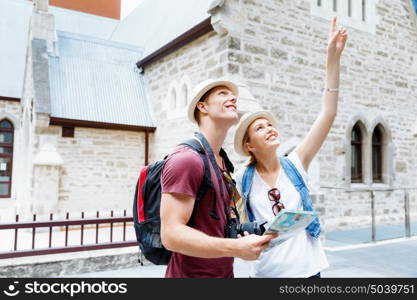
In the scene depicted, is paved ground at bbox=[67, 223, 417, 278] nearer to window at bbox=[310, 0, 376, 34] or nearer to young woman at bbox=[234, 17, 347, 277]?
young woman at bbox=[234, 17, 347, 277]

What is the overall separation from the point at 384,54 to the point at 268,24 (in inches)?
181

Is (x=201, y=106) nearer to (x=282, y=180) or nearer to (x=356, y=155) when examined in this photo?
(x=282, y=180)

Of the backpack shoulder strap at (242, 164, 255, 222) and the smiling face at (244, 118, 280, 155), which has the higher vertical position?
the smiling face at (244, 118, 280, 155)

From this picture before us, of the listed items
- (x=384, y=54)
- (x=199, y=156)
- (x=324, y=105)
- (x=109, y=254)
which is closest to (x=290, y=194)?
(x=324, y=105)

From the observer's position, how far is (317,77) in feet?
28.4

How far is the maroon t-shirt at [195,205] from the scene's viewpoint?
1332 mm

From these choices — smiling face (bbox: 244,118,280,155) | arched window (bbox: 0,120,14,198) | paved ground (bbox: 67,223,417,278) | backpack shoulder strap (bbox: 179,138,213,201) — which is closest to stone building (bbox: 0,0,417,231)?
paved ground (bbox: 67,223,417,278)

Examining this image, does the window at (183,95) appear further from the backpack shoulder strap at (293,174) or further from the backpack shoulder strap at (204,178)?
the backpack shoulder strap at (204,178)

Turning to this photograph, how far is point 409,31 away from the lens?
10828mm

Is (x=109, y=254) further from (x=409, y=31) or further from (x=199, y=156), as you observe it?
(x=409, y=31)

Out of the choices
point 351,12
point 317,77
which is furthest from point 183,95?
point 351,12

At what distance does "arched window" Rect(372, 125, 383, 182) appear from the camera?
10156mm

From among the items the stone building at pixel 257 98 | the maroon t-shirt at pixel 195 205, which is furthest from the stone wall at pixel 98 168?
the maroon t-shirt at pixel 195 205

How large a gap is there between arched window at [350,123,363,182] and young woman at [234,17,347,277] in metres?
8.19
